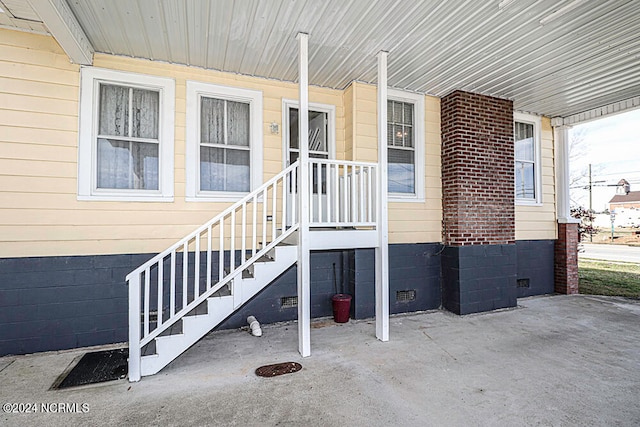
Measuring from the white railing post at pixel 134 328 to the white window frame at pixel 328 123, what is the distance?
256 cm

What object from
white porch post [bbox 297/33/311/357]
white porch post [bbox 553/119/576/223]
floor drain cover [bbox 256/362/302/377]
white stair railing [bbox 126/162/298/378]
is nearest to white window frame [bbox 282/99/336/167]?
white stair railing [bbox 126/162/298/378]

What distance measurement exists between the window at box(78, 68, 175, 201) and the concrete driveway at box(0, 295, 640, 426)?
6.45ft

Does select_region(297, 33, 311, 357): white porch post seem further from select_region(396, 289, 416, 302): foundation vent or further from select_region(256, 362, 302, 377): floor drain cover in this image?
select_region(396, 289, 416, 302): foundation vent

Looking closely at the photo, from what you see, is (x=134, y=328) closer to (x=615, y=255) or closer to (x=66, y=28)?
(x=66, y=28)

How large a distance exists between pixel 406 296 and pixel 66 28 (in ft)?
17.5

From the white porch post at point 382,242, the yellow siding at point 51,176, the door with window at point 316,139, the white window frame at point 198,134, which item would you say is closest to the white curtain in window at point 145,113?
the yellow siding at point 51,176

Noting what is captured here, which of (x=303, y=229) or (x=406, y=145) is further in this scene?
(x=406, y=145)

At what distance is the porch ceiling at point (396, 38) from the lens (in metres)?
3.20

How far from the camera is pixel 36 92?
145 inches

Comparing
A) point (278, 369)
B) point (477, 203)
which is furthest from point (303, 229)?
point (477, 203)

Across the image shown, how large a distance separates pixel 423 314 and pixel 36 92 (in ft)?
19.1

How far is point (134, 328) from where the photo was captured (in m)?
2.93

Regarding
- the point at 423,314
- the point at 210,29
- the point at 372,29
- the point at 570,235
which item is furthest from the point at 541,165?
the point at 210,29

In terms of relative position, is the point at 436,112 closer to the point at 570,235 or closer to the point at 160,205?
the point at 570,235
